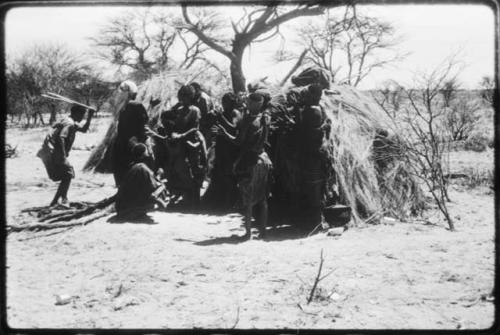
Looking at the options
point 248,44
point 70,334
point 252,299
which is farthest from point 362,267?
point 248,44

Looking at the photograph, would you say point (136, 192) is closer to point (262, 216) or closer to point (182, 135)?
point (182, 135)

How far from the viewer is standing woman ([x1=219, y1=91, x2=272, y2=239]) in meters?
6.07

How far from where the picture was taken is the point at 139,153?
7.09 m

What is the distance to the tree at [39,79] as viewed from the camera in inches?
1098

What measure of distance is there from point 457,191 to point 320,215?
4.42 m

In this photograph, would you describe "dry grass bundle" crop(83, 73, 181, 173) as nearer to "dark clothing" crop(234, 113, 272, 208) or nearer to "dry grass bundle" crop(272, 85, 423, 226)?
"dry grass bundle" crop(272, 85, 423, 226)

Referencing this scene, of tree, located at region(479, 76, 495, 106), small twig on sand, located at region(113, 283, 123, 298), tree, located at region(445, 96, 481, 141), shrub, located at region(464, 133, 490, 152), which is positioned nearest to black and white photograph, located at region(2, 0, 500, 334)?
small twig on sand, located at region(113, 283, 123, 298)

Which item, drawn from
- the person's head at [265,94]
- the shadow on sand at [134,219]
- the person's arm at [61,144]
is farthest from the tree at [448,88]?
the person's arm at [61,144]

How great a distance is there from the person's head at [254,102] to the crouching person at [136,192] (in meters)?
1.96

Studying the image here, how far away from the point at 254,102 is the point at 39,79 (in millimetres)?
27542

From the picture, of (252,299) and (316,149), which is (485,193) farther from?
(252,299)

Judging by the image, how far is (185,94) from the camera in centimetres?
781

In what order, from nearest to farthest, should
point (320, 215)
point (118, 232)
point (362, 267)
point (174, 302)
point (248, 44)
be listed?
point (174, 302) → point (362, 267) → point (118, 232) → point (320, 215) → point (248, 44)

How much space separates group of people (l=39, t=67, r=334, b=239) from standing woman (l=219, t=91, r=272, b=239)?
13 millimetres
